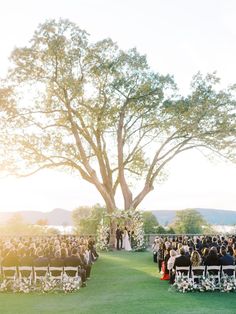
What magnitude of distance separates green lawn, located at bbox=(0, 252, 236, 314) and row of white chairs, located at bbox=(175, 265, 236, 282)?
81 centimetres

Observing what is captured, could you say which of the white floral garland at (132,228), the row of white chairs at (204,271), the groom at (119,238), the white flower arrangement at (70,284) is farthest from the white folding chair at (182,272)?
the groom at (119,238)

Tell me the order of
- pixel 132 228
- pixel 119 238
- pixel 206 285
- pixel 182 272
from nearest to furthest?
pixel 206 285, pixel 182 272, pixel 119 238, pixel 132 228

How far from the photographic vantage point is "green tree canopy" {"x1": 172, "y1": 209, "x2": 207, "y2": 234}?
298 ft

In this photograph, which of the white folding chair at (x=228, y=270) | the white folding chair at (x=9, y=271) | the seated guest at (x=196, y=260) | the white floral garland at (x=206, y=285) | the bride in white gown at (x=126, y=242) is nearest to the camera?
the white floral garland at (x=206, y=285)

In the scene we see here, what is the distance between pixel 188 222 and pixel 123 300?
80.0 metres

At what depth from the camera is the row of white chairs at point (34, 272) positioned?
1755cm

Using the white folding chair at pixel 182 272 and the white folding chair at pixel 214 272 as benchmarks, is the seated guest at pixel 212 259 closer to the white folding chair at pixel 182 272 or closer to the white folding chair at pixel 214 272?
the white folding chair at pixel 214 272

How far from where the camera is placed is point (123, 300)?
15.1m

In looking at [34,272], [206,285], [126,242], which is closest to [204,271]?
[206,285]

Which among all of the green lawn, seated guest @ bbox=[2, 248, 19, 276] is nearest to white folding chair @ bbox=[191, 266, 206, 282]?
the green lawn

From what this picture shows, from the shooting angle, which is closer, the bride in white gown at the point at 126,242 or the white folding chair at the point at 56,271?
the white folding chair at the point at 56,271

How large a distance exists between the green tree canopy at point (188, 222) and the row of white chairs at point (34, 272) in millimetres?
74011

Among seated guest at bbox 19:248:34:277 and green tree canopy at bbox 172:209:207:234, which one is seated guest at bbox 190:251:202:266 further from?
green tree canopy at bbox 172:209:207:234

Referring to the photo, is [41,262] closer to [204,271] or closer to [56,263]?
[56,263]
